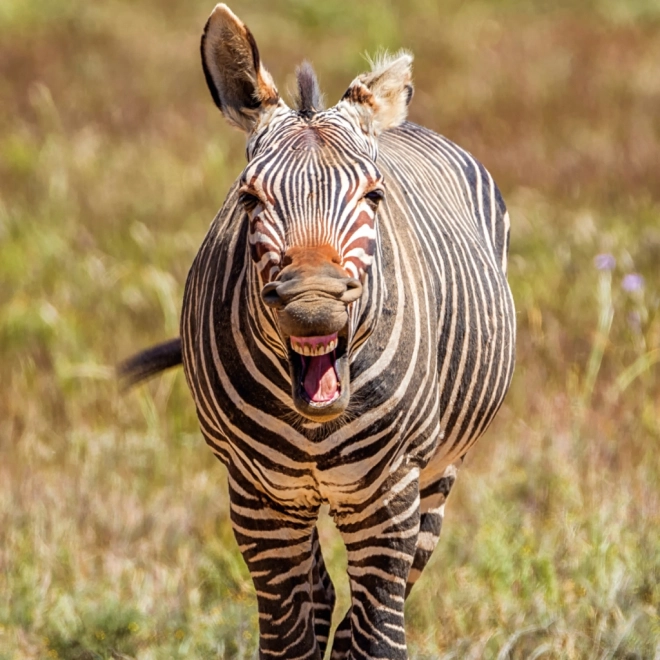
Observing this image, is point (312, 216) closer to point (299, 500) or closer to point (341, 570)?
point (299, 500)

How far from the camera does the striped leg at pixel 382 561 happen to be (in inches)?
136

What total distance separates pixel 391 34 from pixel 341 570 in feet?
39.0

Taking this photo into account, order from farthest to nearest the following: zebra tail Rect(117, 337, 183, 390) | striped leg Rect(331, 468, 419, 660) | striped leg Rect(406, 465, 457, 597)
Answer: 1. zebra tail Rect(117, 337, 183, 390)
2. striped leg Rect(406, 465, 457, 597)
3. striped leg Rect(331, 468, 419, 660)

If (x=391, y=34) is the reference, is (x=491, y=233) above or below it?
below

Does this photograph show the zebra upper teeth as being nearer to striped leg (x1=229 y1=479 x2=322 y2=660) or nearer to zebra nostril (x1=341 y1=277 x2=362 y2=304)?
zebra nostril (x1=341 y1=277 x2=362 y2=304)

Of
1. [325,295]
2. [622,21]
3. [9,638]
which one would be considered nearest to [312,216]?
[325,295]

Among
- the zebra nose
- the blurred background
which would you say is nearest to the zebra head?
the zebra nose

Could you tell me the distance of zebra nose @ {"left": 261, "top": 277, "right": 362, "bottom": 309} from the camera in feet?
8.83

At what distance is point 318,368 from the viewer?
2.84 metres

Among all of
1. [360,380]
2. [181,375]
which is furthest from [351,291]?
[181,375]

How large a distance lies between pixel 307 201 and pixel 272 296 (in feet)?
0.93

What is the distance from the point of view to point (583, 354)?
7.37m

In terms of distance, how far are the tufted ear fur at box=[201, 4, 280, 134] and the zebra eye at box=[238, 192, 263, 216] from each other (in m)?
0.38

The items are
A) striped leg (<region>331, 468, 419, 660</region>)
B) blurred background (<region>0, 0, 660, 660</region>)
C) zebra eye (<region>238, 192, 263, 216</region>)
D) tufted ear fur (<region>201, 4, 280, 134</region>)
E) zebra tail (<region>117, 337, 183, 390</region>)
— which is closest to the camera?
zebra eye (<region>238, 192, 263, 216</region>)
